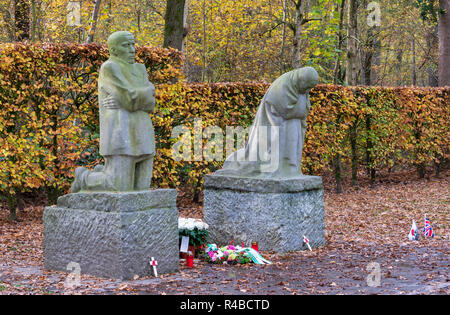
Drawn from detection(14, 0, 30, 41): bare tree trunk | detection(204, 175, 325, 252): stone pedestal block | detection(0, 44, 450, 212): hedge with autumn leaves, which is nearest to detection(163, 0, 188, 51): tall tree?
detection(0, 44, 450, 212): hedge with autumn leaves

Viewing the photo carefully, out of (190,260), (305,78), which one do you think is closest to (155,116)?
(305,78)

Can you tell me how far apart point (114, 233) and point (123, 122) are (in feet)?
3.97

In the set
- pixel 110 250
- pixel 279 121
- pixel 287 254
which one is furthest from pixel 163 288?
pixel 279 121

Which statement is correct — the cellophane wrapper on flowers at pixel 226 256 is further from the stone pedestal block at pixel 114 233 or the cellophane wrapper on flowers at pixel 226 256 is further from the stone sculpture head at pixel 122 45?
the stone sculpture head at pixel 122 45

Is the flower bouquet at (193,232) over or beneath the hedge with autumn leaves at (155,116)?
beneath

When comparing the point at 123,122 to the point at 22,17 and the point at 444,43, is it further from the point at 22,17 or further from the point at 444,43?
the point at 444,43

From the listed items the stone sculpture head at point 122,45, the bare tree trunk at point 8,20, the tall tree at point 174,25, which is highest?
the bare tree trunk at point 8,20

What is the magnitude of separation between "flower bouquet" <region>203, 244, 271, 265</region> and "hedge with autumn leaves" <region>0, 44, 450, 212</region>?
13.3 ft

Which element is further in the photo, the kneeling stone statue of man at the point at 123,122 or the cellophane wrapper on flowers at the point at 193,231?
the cellophane wrapper on flowers at the point at 193,231

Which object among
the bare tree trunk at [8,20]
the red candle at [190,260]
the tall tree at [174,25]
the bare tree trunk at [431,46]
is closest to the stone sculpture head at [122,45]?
the red candle at [190,260]

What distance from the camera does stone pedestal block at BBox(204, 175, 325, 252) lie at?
793 cm

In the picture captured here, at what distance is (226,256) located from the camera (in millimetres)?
7324

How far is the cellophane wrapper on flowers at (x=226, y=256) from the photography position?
727 cm

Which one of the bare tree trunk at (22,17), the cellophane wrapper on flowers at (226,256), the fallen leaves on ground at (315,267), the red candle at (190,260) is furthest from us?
the bare tree trunk at (22,17)
